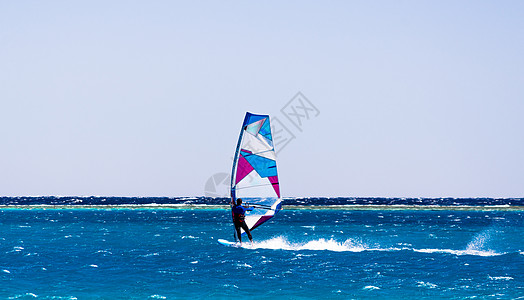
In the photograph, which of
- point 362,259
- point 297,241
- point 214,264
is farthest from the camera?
point 297,241

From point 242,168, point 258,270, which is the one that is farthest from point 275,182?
point 258,270

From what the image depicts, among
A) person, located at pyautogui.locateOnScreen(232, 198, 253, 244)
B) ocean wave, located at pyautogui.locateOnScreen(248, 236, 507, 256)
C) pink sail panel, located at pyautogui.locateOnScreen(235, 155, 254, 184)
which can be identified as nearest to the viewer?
pink sail panel, located at pyautogui.locateOnScreen(235, 155, 254, 184)

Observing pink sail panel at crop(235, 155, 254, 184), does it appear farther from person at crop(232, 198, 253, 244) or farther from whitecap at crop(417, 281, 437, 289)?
whitecap at crop(417, 281, 437, 289)

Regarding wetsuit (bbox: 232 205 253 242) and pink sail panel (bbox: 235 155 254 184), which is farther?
wetsuit (bbox: 232 205 253 242)

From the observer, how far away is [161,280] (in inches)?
1085

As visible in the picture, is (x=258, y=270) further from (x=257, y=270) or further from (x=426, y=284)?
(x=426, y=284)

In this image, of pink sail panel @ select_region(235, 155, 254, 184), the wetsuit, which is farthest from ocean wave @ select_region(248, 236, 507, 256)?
pink sail panel @ select_region(235, 155, 254, 184)

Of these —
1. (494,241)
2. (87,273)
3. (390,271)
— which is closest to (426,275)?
(390,271)

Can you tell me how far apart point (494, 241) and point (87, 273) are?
35.5 meters

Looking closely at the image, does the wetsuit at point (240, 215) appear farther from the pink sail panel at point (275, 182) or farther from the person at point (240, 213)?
the pink sail panel at point (275, 182)

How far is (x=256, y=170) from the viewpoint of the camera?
36.8 m

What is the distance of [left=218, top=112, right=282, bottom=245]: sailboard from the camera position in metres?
36.0

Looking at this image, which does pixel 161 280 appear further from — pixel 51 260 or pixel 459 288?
pixel 459 288

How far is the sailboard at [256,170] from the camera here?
3600 cm
